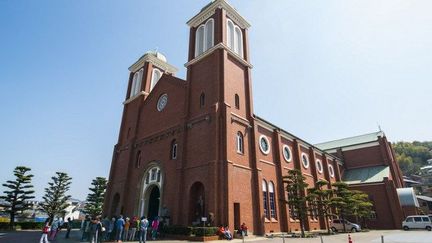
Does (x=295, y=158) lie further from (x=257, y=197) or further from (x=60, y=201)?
(x=60, y=201)

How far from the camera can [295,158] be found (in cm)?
3048

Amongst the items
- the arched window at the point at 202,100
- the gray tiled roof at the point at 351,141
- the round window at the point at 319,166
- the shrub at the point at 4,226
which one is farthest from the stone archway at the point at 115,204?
the gray tiled roof at the point at 351,141

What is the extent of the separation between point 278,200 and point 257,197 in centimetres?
458

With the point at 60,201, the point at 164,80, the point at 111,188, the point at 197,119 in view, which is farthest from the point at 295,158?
the point at 60,201

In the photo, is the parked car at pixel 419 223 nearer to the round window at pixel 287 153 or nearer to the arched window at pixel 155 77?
the round window at pixel 287 153

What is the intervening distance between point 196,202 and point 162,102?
12.6m

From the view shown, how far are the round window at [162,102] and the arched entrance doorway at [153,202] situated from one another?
Answer: 8424 mm

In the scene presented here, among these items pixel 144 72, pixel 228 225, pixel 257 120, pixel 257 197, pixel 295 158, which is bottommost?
pixel 228 225

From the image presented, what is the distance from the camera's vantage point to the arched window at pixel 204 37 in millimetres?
26234

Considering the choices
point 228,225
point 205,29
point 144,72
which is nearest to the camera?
point 228,225

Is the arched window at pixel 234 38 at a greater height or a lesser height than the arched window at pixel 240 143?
greater

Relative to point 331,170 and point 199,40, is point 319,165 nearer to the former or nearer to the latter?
point 331,170

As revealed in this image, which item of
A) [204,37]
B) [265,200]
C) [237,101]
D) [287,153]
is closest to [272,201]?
[265,200]

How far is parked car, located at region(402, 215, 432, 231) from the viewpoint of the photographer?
90.5ft
